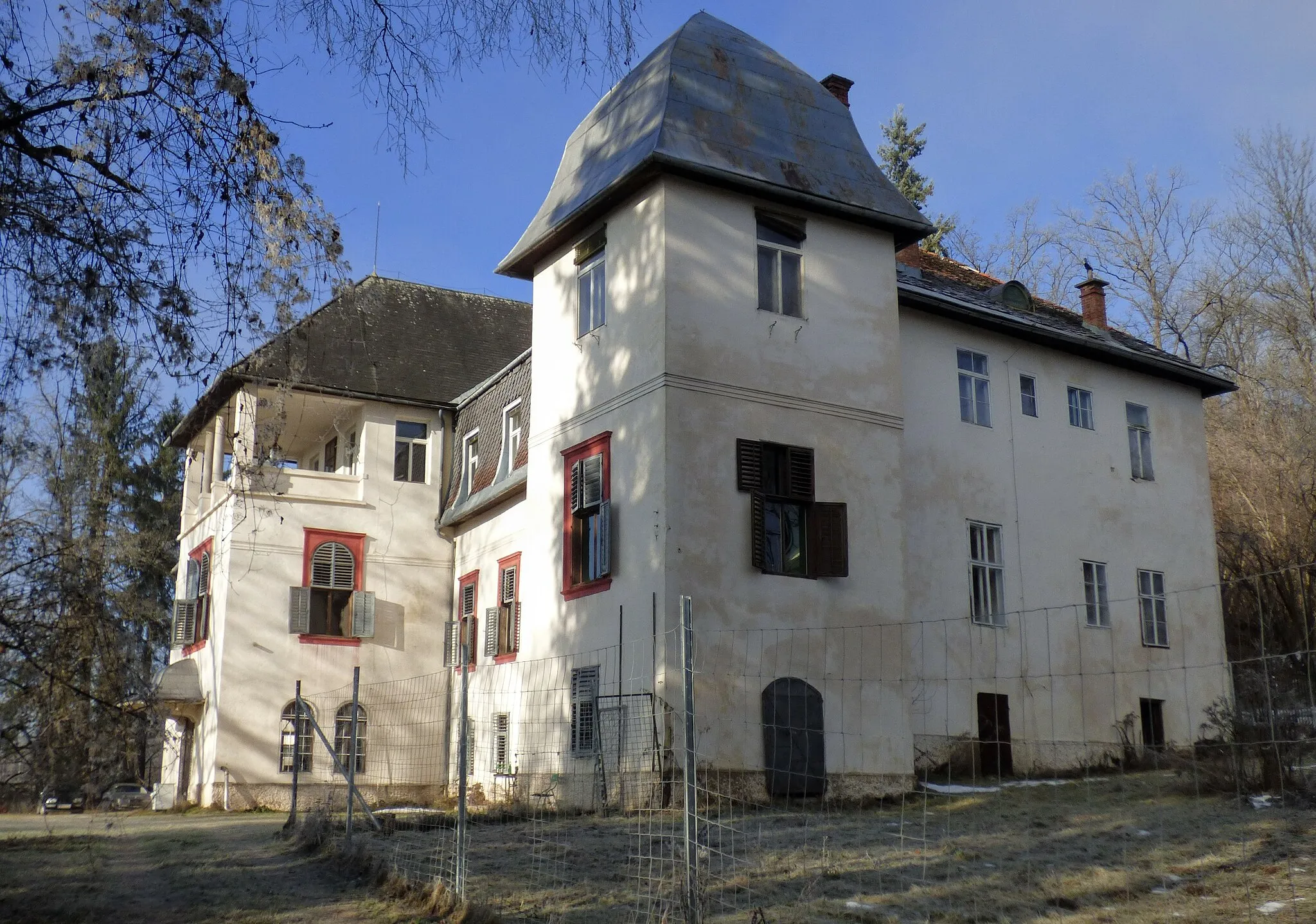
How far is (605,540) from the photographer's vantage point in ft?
58.4

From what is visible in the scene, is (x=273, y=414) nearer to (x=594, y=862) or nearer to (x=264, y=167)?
(x=264, y=167)

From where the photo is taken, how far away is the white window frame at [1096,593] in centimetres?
2228

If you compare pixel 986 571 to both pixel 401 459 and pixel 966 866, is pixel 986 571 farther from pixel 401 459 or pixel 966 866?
pixel 401 459

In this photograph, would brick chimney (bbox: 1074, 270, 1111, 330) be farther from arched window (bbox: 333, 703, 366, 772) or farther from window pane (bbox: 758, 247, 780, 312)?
arched window (bbox: 333, 703, 366, 772)

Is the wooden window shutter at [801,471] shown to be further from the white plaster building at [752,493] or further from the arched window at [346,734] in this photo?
the arched window at [346,734]

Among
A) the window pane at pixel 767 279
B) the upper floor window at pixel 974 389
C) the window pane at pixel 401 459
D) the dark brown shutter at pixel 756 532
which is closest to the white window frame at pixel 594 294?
the window pane at pixel 767 279

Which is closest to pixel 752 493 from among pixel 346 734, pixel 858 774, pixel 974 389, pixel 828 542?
pixel 828 542

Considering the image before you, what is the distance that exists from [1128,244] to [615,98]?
2352cm

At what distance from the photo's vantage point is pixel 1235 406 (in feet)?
115

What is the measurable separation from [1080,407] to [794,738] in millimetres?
10107

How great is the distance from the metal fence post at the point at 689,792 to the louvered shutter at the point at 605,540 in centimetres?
973

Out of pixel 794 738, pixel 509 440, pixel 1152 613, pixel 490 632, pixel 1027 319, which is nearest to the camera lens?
pixel 794 738

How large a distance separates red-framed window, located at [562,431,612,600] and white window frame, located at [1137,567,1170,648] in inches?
421

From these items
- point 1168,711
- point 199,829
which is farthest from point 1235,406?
point 199,829
